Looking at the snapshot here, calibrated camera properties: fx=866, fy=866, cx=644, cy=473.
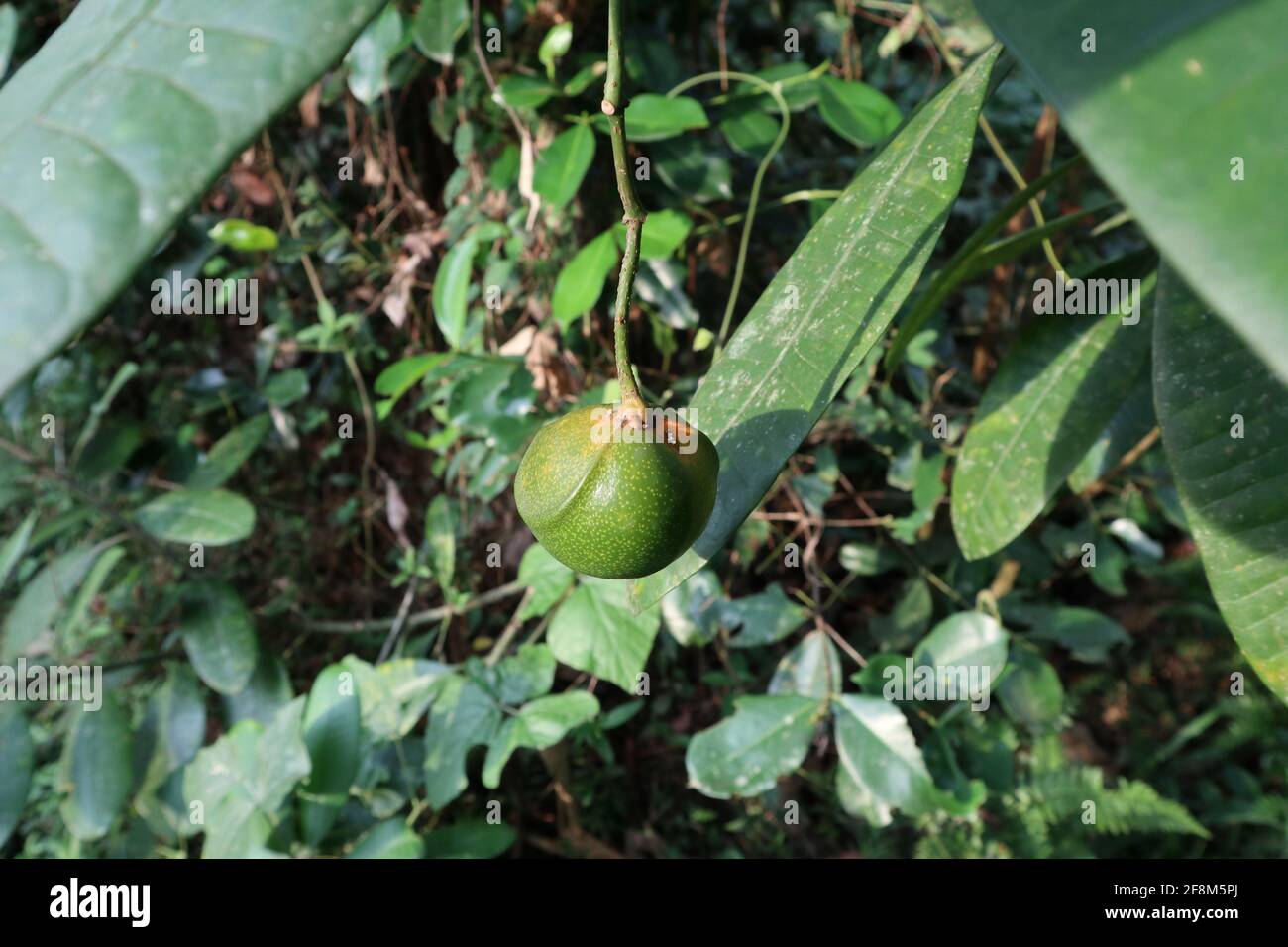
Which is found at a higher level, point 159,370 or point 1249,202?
point 159,370

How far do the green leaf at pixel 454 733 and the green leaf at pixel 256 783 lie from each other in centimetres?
22

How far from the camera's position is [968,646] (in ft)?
4.72

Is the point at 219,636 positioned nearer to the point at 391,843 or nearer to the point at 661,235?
the point at 391,843

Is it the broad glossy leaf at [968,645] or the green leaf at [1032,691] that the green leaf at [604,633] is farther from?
the green leaf at [1032,691]

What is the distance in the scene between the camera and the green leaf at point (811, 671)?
1.52 meters

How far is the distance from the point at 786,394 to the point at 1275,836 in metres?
2.37

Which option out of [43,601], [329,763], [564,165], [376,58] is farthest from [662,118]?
[43,601]

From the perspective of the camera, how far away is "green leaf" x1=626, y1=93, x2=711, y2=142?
1.35m

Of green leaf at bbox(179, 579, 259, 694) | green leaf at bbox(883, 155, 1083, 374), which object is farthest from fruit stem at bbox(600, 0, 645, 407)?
green leaf at bbox(179, 579, 259, 694)

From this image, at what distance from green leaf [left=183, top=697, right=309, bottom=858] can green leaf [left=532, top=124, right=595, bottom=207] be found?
0.90 metres

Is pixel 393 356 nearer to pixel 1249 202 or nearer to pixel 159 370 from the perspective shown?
pixel 159 370

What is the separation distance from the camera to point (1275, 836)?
220cm

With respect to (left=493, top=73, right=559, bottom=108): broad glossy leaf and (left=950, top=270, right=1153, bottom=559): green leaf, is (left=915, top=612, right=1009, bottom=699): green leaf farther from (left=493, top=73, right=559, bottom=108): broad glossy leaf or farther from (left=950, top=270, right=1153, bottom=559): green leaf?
(left=493, top=73, right=559, bottom=108): broad glossy leaf
